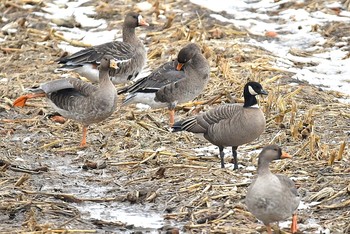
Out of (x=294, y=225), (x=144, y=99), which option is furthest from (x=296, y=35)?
(x=294, y=225)

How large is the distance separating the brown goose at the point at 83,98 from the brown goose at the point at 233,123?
1.37 meters

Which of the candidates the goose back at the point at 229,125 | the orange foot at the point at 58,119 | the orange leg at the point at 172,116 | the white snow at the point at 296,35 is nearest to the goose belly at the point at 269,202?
the goose back at the point at 229,125

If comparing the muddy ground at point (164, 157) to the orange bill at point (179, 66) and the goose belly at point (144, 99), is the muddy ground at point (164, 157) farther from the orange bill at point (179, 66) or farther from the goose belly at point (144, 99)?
the orange bill at point (179, 66)

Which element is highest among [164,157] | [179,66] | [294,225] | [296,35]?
[294,225]

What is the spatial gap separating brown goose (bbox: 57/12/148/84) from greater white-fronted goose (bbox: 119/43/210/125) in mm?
1121

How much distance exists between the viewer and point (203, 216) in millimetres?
8531

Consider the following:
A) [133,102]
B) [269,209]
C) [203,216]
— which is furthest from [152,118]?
[269,209]

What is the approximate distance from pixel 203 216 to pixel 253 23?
8.20m

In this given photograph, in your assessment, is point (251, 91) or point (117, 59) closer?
point (251, 91)

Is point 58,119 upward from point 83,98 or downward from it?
downward

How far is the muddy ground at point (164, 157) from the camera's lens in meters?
8.45

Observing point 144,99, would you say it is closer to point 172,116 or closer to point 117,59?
point 172,116

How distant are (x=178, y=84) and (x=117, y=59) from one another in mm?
1666

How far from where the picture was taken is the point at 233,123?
9773 mm
